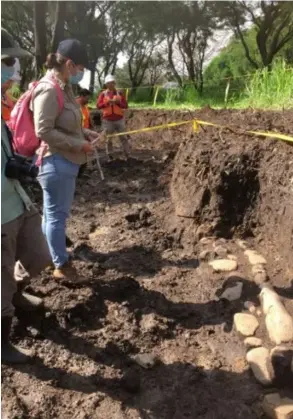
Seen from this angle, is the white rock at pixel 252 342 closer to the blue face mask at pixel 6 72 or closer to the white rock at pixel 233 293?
the white rock at pixel 233 293

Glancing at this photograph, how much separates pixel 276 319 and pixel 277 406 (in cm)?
73

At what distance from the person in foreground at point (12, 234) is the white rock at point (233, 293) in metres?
1.44

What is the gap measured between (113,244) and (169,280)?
106 centimetres

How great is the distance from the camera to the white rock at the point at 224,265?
4.07m

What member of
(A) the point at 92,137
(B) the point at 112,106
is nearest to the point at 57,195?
(A) the point at 92,137

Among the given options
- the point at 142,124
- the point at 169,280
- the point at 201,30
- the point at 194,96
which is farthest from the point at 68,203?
the point at 201,30

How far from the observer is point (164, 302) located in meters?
3.71

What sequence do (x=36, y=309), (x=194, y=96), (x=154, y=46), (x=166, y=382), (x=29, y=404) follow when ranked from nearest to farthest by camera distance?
(x=29, y=404)
(x=166, y=382)
(x=36, y=309)
(x=194, y=96)
(x=154, y=46)

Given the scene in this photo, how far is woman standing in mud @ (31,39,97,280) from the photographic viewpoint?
3.17m

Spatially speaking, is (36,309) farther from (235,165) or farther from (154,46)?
(154,46)

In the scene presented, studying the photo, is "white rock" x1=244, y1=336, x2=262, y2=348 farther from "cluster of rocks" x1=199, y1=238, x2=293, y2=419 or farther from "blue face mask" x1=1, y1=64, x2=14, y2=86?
"blue face mask" x1=1, y1=64, x2=14, y2=86

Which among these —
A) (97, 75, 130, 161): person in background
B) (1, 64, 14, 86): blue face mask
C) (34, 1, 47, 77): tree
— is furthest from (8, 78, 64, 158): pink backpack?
(34, 1, 47, 77): tree

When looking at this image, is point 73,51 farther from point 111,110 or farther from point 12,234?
point 111,110

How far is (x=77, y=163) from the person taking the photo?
11.3ft
